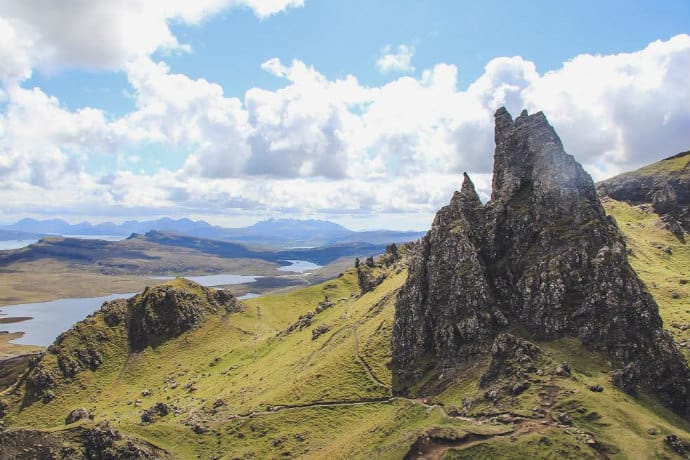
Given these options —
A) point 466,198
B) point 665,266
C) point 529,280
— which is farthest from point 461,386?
point 665,266

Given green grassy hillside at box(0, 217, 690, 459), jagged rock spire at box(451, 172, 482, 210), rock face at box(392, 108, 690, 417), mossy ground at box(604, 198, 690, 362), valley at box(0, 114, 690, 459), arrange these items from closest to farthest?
green grassy hillside at box(0, 217, 690, 459) < valley at box(0, 114, 690, 459) < rock face at box(392, 108, 690, 417) < mossy ground at box(604, 198, 690, 362) < jagged rock spire at box(451, 172, 482, 210)

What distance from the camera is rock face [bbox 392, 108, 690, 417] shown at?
8315 centimetres

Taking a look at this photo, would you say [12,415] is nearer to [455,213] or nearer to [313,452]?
[313,452]

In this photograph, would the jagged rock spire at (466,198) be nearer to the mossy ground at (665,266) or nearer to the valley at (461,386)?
the valley at (461,386)

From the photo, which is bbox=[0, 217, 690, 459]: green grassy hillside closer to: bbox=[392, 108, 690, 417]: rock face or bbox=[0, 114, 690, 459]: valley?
bbox=[0, 114, 690, 459]: valley

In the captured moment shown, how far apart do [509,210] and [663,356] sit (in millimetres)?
42295

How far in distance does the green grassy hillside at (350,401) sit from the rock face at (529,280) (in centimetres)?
536

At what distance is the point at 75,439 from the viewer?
284 feet

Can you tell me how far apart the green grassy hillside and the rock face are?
5.36 metres

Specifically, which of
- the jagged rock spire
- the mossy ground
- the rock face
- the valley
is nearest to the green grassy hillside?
the valley

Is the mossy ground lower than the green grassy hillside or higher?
higher

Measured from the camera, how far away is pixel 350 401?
105375mm

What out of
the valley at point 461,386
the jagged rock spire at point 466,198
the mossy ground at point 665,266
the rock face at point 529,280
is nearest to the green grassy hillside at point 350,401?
the valley at point 461,386

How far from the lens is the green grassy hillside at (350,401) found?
67812mm
